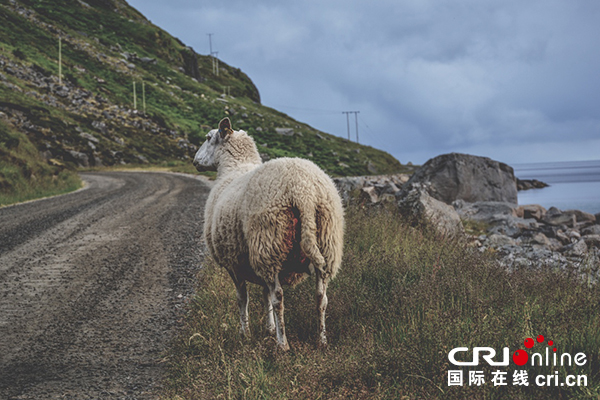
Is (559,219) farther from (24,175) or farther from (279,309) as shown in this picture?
(24,175)

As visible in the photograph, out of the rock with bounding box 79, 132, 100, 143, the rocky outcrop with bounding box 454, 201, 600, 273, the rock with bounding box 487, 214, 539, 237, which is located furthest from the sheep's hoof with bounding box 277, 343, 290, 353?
the rock with bounding box 79, 132, 100, 143

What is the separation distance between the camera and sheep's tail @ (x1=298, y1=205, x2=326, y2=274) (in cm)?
357

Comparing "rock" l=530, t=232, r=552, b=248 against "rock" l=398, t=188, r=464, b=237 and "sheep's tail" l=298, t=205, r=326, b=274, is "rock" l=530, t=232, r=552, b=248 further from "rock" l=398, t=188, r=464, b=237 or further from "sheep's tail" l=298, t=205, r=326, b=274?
"sheep's tail" l=298, t=205, r=326, b=274

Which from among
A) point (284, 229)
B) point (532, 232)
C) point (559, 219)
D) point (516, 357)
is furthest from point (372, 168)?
point (516, 357)

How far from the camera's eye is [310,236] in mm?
3570

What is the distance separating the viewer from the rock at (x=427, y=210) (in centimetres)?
924

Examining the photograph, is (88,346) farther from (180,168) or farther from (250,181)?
(180,168)

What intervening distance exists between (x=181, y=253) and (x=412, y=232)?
15.7 ft

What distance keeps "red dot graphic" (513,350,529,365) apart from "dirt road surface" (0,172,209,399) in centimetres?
294

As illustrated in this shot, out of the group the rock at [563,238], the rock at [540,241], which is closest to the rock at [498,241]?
the rock at [540,241]

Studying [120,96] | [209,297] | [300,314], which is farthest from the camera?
[120,96]

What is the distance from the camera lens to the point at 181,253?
8.85 meters

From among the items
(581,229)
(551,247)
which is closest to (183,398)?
(551,247)

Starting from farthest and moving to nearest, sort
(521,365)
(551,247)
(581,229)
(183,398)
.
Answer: (581,229)
(551,247)
(183,398)
(521,365)
